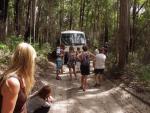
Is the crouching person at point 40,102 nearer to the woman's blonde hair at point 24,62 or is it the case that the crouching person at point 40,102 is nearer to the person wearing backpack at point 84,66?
the woman's blonde hair at point 24,62

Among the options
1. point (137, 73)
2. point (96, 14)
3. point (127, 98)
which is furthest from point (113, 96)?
point (96, 14)

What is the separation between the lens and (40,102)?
514 centimetres

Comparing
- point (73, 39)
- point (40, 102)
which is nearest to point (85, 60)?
point (40, 102)

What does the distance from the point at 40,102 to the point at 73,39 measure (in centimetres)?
2773

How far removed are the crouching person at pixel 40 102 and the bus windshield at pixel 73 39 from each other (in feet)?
88.6

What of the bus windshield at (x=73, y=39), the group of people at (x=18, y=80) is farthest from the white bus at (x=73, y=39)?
the group of people at (x=18, y=80)

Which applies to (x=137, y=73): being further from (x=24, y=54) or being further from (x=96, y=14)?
(x=96, y=14)

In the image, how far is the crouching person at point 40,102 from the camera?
512cm

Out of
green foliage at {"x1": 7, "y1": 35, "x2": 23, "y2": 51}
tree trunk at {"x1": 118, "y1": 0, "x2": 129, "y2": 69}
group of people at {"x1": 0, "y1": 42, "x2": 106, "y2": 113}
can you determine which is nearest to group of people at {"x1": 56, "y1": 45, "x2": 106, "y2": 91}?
green foliage at {"x1": 7, "y1": 35, "x2": 23, "y2": 51}

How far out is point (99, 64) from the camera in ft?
61.9

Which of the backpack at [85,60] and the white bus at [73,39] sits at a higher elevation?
the white bus at [73,39]

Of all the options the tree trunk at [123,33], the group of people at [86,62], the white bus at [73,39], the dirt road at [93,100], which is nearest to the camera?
the dirt road at [93,100]

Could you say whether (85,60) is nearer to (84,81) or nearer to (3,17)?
(84,81)

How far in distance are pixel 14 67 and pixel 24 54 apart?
166 millimetres
